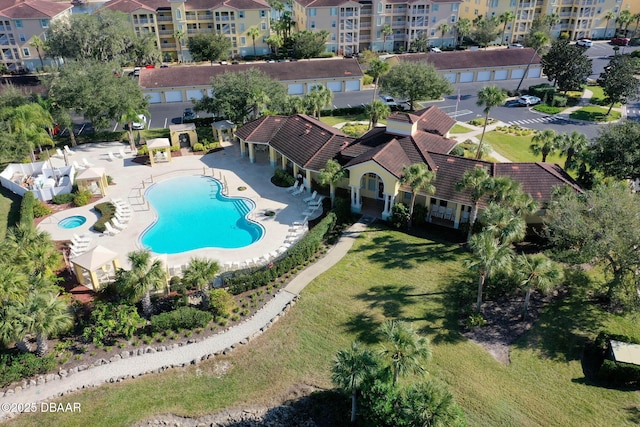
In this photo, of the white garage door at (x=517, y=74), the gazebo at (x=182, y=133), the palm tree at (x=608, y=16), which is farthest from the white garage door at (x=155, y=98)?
the palm tree at (x=608, y=16)

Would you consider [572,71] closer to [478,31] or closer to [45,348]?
[478,31]

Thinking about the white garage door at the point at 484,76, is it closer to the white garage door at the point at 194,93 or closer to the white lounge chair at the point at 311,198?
the white garage door at the point at 194,93

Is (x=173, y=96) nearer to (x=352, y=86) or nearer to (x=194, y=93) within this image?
(x=194, y=93)

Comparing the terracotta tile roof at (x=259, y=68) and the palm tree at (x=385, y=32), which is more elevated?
the palm tree at (x=385, y=32)

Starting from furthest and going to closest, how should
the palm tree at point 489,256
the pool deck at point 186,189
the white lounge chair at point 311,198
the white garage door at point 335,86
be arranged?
1. the white garage door at point 335,86
2. the white lounge chair at point 311,198
3. the pool deck at point 186,189
4. the palm tree at point 489,256

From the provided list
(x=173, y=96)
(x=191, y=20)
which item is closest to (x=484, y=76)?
(x=173, y=96)

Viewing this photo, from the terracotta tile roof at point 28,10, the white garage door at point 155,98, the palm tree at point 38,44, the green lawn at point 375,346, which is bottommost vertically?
the green lawn at point 375,346

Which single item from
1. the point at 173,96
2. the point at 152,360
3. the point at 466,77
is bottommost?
the point at 152,360
